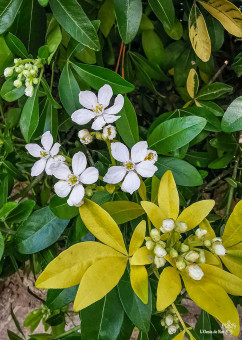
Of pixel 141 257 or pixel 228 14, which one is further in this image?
pixel 228 14

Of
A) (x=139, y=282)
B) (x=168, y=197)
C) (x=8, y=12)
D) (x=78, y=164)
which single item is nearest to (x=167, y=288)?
(x=139, y=282)

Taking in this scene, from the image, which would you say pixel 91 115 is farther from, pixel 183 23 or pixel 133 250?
pixel 183 23

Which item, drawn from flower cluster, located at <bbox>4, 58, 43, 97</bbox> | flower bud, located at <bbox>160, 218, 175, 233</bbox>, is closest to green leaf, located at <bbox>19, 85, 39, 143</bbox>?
flower cluster, located at <bbox>4, 58, 43, 97</bbox>

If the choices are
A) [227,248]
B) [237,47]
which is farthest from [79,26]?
[237,47]

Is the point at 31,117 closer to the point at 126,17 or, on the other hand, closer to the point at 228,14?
the point at 126,17

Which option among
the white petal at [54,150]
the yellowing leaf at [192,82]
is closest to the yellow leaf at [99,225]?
the white petal at [54,150]

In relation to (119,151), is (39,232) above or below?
below
